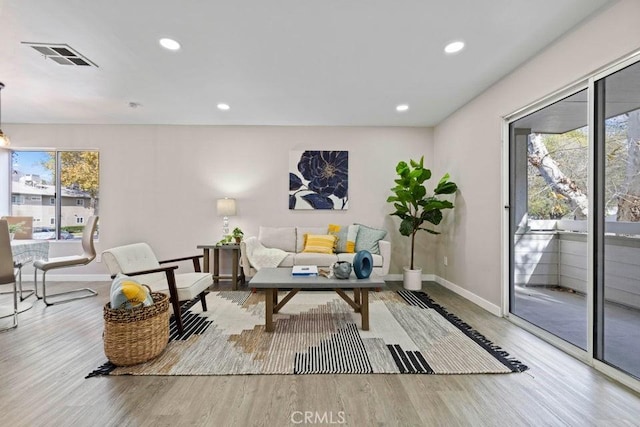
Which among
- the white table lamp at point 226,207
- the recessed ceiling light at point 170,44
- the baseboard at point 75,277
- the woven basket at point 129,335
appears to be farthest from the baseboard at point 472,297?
the baseboard at point 75,277

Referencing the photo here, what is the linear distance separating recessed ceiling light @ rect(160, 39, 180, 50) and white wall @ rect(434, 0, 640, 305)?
2.85m

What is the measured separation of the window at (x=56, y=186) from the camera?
4809mm

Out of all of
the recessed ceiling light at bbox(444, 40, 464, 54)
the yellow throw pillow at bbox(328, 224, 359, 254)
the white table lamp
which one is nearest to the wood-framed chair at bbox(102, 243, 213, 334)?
the white table lamp

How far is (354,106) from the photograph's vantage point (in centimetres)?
396

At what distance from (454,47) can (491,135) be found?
1.25 m

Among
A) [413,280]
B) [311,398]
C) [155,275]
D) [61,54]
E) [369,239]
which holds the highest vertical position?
[61,54]

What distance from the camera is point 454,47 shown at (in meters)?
2.55

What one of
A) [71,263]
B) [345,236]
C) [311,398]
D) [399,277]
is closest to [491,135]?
[345,236]

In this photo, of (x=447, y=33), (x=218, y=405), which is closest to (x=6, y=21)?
(x=218, y=405)

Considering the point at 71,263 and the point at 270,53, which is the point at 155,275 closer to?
the point at 71,263

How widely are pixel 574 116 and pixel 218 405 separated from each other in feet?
11.4

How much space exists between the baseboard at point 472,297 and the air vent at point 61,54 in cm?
488

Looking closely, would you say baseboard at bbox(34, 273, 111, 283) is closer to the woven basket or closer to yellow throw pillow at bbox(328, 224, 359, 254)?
the woven basket

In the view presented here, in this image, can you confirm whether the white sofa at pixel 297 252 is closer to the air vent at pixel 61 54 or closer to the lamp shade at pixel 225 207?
the lamp shade at pixel 225 207
